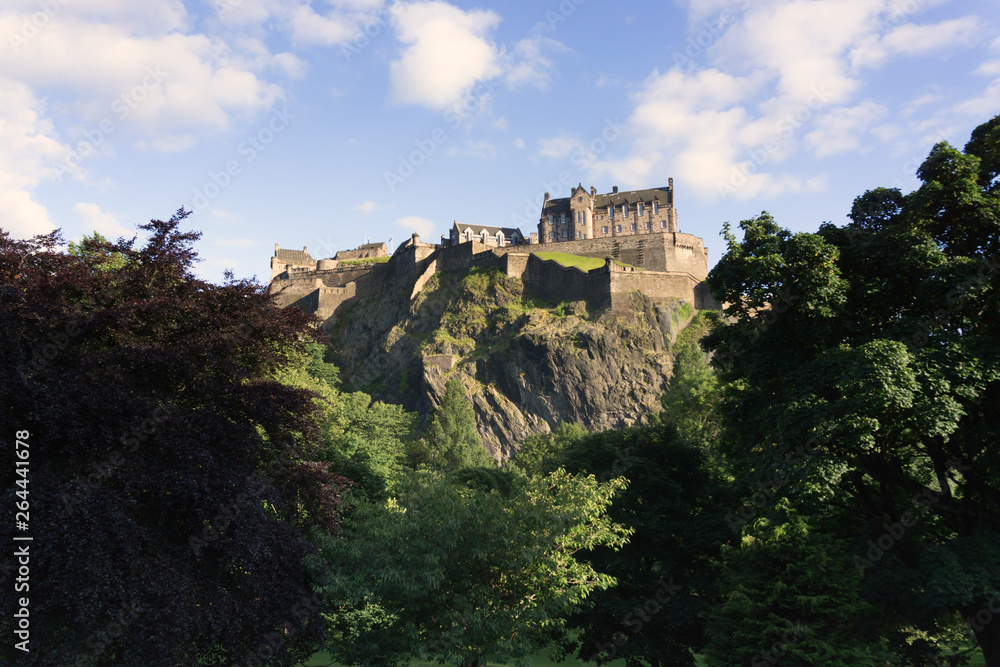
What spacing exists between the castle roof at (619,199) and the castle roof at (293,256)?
A: 41760 millimetres

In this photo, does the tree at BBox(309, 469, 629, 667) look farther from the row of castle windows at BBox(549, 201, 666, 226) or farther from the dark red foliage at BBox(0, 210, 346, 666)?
the row of castle windows at BBox(549, 201, 666, 226)

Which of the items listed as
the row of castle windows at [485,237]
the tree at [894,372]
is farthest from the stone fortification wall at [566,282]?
the tree at [894,372]

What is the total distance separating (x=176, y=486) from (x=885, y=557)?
17.7 metres

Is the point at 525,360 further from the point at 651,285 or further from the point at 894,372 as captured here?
the point at 894,372

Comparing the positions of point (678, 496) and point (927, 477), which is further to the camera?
point (678, 496)

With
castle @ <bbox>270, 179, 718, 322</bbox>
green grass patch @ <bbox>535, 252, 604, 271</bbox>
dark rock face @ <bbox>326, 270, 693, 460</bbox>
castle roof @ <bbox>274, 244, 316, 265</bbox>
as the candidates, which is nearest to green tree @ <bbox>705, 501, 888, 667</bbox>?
→ dark rock face @ <bbox>326, 270, 693, 460</bbox>

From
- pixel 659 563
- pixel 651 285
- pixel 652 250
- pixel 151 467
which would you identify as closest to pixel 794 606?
pixel 659 563

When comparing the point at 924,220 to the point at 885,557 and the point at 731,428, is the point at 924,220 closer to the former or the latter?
the point at 731,428

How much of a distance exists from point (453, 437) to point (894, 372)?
46824mm

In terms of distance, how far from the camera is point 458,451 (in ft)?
183

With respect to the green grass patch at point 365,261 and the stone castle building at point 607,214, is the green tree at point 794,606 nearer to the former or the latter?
the stone castle building at point 607,214

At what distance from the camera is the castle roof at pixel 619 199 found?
296 feet

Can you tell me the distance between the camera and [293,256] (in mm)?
112875

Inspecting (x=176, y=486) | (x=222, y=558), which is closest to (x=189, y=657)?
(x=222, y=558)
